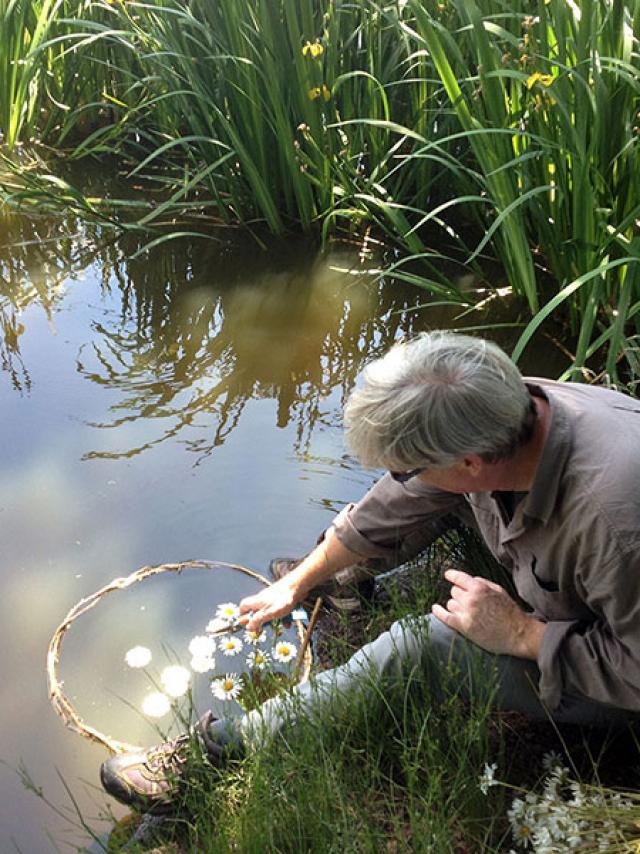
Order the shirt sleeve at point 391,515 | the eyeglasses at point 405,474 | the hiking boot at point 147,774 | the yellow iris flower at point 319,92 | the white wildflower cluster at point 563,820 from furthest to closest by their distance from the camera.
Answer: the yellow iris flower at point 319,92 < the shirt sleeve at point 391,515 < the hiking boot at point 147,774 < the eyeglasses at point 405,474 < the white wildflower cluster at point 563,820

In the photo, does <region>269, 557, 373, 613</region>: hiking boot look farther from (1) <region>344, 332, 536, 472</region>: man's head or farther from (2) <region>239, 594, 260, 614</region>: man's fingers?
(1) <region>344, 332, 536, 472</region>: man's head

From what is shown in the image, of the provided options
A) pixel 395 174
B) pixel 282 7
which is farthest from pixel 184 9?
pixel 395 174

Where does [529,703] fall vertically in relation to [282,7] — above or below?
below

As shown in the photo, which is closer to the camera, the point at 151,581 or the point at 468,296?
the point at 151,581

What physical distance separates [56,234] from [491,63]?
210cm

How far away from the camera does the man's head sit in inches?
54.1

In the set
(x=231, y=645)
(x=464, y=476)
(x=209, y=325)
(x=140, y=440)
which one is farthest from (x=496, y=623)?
(x=209, y=325)

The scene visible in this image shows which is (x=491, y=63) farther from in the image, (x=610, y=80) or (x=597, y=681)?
(x=597, y=681)

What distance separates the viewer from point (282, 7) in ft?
10.9

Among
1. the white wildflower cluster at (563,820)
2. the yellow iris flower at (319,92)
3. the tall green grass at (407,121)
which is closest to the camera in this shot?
the white wildflower cluster at (563,820)

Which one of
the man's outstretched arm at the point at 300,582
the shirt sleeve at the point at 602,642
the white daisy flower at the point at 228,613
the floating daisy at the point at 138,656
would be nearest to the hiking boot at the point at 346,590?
the man's outstretched arm at the point at 300,582

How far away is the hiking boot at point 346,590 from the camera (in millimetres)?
2092

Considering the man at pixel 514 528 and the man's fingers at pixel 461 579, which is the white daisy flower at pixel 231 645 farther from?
the man's fingers at pixel 461 579

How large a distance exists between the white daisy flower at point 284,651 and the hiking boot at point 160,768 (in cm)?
22
